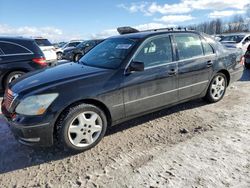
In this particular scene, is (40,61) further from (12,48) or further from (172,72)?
(172,72)

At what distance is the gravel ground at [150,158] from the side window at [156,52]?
1131 mm

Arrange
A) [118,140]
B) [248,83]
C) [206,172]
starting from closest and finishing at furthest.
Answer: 1. [206,172]
2. [118,140]
3. [248,83]

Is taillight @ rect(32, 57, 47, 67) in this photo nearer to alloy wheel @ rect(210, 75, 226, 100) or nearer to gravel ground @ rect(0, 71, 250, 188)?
gravel ground @ rect(0, 71, 250, 188)

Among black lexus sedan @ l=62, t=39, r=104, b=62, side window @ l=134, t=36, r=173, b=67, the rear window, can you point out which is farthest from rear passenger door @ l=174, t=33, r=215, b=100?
black lexus sedan @ l=62, t=39, r=104, b=62

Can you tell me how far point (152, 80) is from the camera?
Answer: 4129mm

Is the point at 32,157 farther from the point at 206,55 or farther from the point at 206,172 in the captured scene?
the point at 206,55

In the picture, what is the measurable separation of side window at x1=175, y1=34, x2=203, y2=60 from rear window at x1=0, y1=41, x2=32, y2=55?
4636 mm

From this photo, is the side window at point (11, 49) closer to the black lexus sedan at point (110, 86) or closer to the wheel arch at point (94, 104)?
the black lexus sedan at point (110, 86)

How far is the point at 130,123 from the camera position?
4.54 m

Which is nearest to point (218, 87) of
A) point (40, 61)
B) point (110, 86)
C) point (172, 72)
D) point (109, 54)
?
point (172, 72)

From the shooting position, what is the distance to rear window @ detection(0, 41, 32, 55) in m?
6.96

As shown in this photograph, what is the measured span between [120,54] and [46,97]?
151cm

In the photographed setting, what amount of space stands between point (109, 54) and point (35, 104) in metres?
1.71

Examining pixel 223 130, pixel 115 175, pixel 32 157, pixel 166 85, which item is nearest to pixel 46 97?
pixel 32 157
